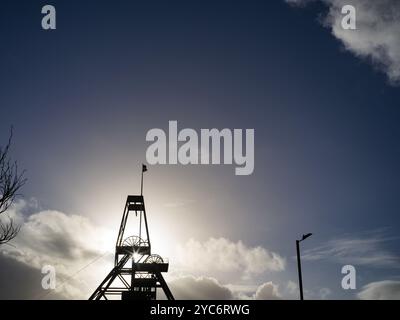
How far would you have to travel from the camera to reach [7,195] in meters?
16.2

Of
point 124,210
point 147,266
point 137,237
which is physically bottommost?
point 147,266
